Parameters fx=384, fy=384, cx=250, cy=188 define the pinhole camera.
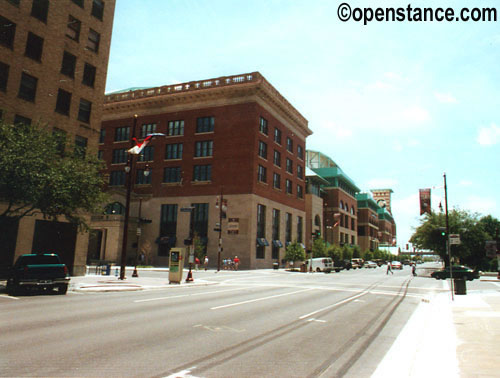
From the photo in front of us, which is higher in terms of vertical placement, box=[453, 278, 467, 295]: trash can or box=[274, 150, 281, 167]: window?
box=[274, 150, 281, 167]: window

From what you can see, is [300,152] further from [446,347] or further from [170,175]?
[446,347]

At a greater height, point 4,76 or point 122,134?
point 122,134

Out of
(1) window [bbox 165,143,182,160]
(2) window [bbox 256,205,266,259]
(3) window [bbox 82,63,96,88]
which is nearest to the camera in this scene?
(3) window [bbox 82,63,96,88]

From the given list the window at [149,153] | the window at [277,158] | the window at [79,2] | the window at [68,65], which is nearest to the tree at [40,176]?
the window at [68,65]

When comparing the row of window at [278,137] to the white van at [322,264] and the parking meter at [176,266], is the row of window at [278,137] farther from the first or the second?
the parking meter at [176,266]

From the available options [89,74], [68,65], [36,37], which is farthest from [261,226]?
[36,37]

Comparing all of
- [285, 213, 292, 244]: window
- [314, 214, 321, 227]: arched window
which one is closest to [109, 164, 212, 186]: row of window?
[285, 213, 292, 244]: window

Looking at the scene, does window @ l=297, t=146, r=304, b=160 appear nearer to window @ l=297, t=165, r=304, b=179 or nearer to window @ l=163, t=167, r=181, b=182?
window @ l=297, t=165, r=304, b=179

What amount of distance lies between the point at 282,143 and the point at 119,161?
88.0ft

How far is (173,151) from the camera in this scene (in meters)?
58.8

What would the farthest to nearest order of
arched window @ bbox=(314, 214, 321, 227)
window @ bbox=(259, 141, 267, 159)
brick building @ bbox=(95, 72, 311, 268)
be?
arched window @ bbox=(314, 214, 321, 227) < window @ bbox=(259, 141, 267, 159) < brick building @ bbox=(95, 72, 311, 268)

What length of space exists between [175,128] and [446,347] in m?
55.0

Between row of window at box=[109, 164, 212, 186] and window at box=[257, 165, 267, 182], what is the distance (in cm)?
705

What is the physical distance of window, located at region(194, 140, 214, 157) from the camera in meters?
56.3
